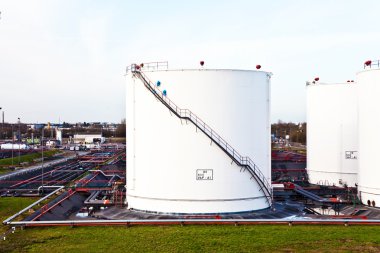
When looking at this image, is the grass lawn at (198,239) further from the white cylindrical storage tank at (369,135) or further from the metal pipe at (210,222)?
the white cylindrical storage tank at (369,135)

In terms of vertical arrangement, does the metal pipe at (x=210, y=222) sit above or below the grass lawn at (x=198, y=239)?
above

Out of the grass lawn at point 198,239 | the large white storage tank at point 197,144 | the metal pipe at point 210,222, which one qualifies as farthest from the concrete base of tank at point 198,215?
the grass lawn at point 198,239

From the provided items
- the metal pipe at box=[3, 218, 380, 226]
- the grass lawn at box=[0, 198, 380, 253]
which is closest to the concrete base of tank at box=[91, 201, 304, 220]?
the metal pipe at box=[3, 218, 380, 226]

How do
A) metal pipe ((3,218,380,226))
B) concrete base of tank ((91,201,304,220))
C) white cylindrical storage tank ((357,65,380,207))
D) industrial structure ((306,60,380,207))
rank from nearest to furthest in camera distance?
metal pipe ((3,218,380,226))
concrete base of tank ((91,201,304,220))
white cylindrical storage tank ((357,65,380,207))
industrial structure ((306,60,380,207))

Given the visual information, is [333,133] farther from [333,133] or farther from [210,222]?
Answer: [210,222]

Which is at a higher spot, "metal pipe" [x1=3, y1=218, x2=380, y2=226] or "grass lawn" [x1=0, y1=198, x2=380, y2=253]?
"metal pipe" [x1=3, y1=218, x2=380, y2=226]

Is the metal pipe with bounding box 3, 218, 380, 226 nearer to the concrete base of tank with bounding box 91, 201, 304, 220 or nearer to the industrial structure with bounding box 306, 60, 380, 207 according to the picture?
the concrete base of tank with bounding box 91, 201, 304, 220

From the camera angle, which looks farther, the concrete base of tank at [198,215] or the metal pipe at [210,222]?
the concrete base of tank at [198,215]
